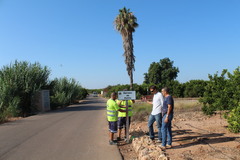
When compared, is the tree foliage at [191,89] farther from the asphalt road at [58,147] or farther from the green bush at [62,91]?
the asphalt road at [58,147]

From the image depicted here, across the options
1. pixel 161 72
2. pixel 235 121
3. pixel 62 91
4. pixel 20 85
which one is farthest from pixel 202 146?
pixel 161 72

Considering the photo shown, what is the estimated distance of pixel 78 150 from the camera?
6355 millimetres

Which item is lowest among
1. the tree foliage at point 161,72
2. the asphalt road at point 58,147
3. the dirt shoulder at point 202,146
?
the asphalt road at point 58,147

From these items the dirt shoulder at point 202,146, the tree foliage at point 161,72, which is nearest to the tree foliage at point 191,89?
the tree foliage at point 161,72

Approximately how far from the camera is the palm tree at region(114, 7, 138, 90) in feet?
94.1

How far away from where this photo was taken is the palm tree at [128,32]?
2869 cm

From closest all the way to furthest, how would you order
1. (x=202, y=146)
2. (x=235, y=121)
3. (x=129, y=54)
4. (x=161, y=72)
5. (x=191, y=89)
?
(x=202, y=146) < (x=235, y=121) < (x=129, y=54) < (x=191, y=89) < (x=161, y=72)

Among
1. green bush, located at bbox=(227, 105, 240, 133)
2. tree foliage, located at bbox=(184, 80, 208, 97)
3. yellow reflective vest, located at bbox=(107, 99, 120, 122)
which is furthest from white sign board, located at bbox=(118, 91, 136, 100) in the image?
tree foliage, located at bbox=(184, 80, 208, 97)

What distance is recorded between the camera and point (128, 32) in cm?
2889

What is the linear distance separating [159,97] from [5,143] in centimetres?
542

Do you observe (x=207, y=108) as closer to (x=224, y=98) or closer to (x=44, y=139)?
(x=224, y=98)

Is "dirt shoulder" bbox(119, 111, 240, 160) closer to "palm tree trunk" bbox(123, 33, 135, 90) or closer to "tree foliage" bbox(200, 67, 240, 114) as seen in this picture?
"tree foliage" bbox(200, 67, 240, 114)

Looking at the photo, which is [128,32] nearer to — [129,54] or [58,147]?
[129,54]

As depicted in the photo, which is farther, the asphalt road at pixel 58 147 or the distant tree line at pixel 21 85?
the distant tree line at pixel 21 85
